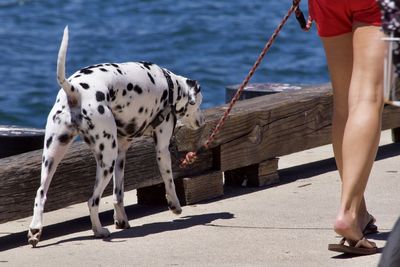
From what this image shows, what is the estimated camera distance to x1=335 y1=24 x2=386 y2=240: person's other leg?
5539 millimetres

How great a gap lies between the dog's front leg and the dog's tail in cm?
77

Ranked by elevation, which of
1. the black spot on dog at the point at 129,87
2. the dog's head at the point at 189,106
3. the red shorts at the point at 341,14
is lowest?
the dog's head at the point at 189,106

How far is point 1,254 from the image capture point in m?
6.09

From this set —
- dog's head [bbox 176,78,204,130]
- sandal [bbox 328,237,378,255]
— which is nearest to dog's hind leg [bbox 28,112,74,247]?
dog's head [bbox 176,78,204,130]

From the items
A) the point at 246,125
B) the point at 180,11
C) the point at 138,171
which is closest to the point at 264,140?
the point at 246,125

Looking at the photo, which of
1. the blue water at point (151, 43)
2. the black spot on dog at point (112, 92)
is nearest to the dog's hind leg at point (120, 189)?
the black spot on dog at point (112, 92)

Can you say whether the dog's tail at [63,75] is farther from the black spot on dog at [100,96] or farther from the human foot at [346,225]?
the human foot at [346,225]

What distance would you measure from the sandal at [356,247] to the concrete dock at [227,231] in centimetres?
3

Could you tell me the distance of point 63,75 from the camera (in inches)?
239

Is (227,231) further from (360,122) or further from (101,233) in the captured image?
(360,122)

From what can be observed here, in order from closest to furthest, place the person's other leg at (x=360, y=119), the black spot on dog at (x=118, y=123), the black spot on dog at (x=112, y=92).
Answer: the person's other leg at (x=360, y=119)
the black spot on dog at (x=112, y=92)
the black spot on dog at (x=118, y=123)

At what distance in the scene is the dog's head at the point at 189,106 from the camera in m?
7.07

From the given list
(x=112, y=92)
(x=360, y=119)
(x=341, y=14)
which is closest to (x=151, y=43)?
(x=112, y=92)

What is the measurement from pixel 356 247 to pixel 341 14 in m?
1.14
